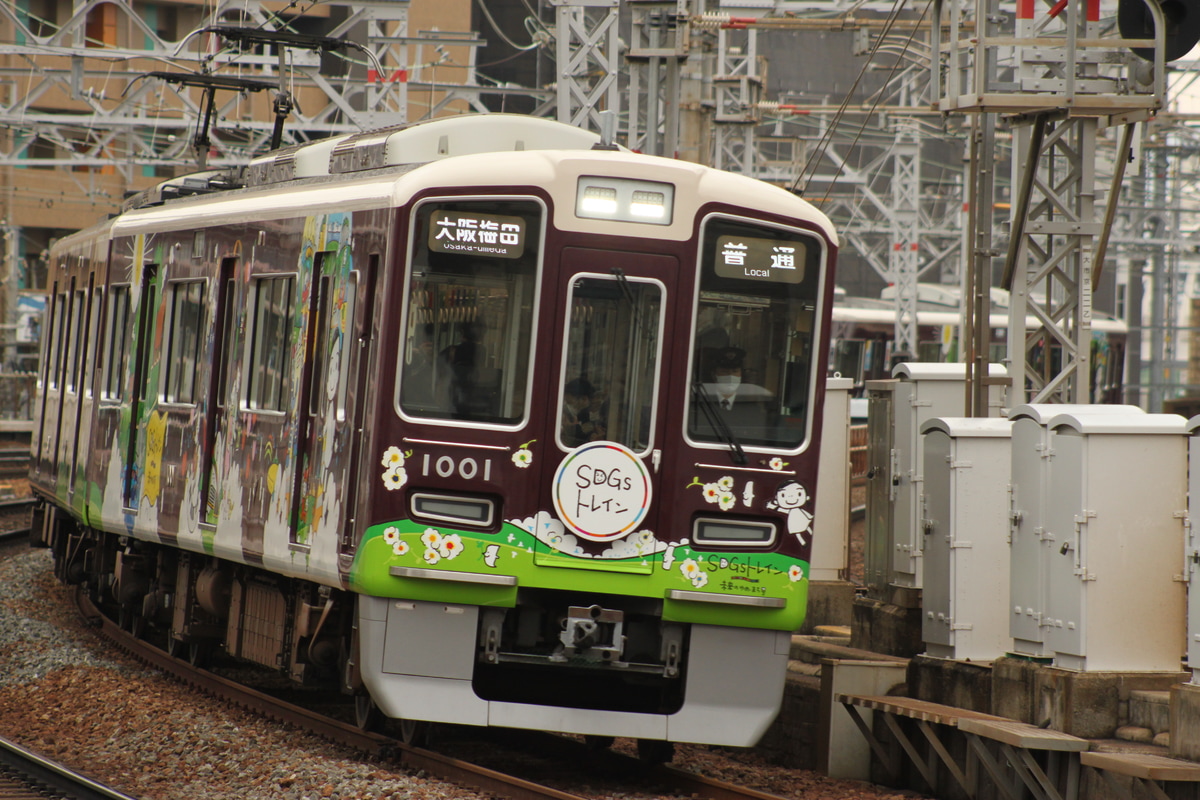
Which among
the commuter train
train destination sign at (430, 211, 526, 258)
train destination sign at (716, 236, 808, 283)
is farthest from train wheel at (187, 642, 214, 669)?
train destination sign at (716, 236, 808, 283)

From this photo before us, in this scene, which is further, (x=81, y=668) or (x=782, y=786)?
(x=81, y=668)

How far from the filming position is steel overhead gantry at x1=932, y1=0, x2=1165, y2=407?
10.9 metres

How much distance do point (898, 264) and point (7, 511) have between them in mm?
20165

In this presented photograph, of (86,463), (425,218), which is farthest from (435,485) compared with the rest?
(86,463)

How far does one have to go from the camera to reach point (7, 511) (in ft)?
74.2

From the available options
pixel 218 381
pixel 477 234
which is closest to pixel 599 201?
pixel 477 234

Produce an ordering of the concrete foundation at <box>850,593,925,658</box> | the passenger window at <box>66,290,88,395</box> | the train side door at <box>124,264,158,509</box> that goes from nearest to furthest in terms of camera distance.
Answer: the concrete foundation at <box>850,593,925,658</box>
the train side door at <box>124,264,158,509</box>
the passenger window at <box>66,290,88,395</box>

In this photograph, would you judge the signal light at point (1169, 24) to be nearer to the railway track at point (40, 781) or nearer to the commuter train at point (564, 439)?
the commuter train at point (564, 439)

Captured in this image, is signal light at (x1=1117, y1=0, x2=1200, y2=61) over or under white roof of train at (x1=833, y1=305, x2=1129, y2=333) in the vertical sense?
under

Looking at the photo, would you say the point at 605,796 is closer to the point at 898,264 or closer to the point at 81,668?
the point at 81,668

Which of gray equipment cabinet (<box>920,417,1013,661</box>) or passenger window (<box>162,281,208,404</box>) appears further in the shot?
passenger window (<box>162,281,208,404</box>)

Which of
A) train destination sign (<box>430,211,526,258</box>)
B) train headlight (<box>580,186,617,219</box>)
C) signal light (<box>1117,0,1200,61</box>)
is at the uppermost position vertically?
signal light (<box>1117,0,1200,61</box>)

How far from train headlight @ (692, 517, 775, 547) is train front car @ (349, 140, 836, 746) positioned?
0.03ft

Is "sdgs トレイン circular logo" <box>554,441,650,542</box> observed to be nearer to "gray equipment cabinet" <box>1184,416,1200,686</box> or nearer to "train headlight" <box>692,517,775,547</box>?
"train headlight" <box>692,517,775,547</box>
